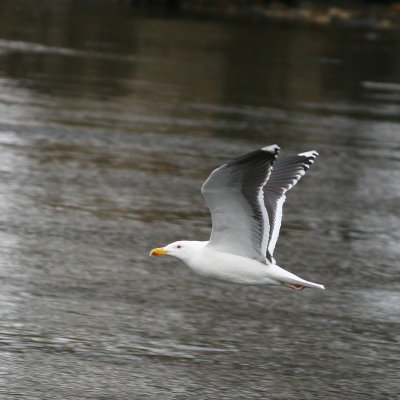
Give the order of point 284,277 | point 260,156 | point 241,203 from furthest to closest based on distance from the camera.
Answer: point 284,277 < point 241,203 < point 260,156

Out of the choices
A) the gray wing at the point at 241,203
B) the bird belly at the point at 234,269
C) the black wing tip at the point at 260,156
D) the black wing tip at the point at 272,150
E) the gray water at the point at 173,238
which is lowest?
the gray water at the point at 173,238

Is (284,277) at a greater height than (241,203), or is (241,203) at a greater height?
(241,203)

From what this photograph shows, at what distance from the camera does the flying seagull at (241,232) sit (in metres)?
6.50

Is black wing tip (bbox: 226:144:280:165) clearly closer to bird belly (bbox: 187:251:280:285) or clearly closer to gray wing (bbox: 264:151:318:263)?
bird belly (bbox: 187:251:280:285)

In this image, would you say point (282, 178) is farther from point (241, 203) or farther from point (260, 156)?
point (260, 156)

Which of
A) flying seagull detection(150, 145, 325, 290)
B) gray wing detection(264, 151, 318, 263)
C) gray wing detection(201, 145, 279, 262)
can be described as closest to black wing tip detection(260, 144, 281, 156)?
gray wing detection(201, 145, 279, 262)

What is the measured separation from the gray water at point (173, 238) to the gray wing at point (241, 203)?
67cm

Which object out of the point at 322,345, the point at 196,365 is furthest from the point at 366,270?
the point at 196,365

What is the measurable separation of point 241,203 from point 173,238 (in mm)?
3184

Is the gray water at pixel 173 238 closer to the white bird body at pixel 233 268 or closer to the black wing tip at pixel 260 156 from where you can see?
the white bird body at pixel 233 268

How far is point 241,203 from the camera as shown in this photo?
22.1 ft

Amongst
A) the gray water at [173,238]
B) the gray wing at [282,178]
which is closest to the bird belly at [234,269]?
the gray water at [173,238]

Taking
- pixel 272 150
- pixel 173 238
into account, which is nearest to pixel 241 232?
pixel 272 150

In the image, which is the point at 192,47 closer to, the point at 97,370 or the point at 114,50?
the point at 114,50
